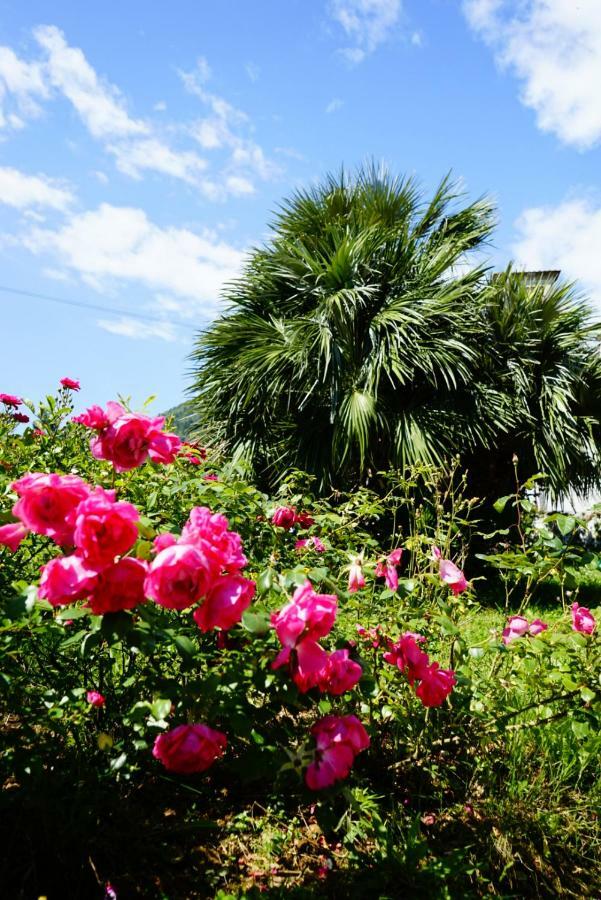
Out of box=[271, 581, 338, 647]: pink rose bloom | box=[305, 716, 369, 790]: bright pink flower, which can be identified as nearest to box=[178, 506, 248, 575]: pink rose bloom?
box=[271, 581, 338, 647]: pink rose bloom

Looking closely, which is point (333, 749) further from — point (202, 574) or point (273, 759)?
point (202, 574)

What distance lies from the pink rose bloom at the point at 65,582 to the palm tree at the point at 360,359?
3.62 meters

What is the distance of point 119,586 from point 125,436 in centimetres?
36

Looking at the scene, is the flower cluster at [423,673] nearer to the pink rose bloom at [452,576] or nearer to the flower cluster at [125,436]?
the pink rose bloom at [452,576]

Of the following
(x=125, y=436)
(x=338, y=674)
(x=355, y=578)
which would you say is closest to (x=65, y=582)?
(x=125, y=436)

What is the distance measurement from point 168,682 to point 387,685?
→ 82 cm

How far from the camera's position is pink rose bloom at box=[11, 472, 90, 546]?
96 centimetres

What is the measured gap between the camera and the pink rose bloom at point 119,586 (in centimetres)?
90

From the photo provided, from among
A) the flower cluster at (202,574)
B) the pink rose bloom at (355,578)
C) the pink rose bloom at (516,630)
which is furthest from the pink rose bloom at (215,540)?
the pink rose bloom at (516,630)

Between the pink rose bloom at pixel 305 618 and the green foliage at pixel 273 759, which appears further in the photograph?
the green foliage at pixel 273 759

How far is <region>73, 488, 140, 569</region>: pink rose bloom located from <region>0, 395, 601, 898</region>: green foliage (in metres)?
0.08

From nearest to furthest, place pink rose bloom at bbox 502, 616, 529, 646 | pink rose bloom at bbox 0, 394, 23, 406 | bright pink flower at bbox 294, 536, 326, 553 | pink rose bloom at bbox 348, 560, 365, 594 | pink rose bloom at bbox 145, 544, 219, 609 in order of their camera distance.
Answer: pink rose bloom at bbox 145, 544, 219, 609 → pink rose bloom at bbox 348, 560, 365, 594 → pink rose bloom at bbox 502, 616, 529, 646 → bright pink flower at bbox 294, 536, 326, 553 → pink rose bloom at bbox 0, 394, 23, 406

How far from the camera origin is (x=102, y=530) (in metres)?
0.89

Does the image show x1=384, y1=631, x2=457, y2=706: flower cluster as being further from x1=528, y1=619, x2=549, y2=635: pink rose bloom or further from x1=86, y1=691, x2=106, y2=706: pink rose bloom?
x1=86, y1=691, x2=106, y2=706: pink rose bloom
